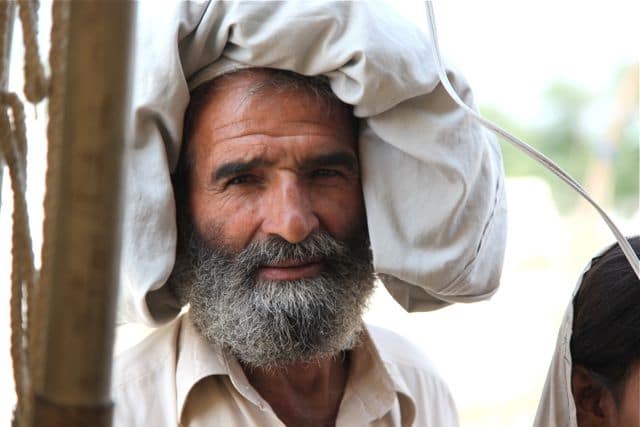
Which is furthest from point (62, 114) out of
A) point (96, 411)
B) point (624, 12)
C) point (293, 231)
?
point (624, 12)

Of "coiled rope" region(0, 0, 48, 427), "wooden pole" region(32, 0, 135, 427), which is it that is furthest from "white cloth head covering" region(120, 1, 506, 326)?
"wooden pole" region(32, 0, 135, 427)

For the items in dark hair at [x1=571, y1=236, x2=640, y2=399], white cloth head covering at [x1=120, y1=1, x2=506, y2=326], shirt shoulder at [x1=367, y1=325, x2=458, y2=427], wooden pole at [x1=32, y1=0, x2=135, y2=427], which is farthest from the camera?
shirt shoulder at [x1=367, y1=325, x2=458, y2=427]

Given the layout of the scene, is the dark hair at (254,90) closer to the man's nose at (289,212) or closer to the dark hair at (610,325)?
the man's nose at (289,212)

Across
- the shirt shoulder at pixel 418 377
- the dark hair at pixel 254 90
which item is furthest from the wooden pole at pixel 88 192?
the shirt shoulder at pixel 418 377

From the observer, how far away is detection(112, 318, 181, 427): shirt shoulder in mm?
1858

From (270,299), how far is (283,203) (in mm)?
195

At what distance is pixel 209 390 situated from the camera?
1.92 meters

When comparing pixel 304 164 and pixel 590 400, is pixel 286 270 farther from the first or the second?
pixel 590 400

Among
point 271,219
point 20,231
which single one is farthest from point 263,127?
point 20,231

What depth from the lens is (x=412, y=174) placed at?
197 cm

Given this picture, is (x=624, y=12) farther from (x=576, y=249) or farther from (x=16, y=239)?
(x=16, y=239)

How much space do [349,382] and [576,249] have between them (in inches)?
279

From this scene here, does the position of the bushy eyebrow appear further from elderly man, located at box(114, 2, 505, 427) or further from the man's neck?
the man's neck

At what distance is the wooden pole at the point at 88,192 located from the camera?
A: 2.20 feet
